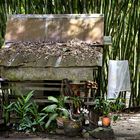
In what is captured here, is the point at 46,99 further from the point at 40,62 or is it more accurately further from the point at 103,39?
the point at 103,39

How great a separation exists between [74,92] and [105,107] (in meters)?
0.59

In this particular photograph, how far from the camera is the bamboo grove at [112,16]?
31.1 feet

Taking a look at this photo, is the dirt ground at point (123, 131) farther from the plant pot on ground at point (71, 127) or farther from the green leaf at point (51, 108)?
the green leaf at point (51, 108)

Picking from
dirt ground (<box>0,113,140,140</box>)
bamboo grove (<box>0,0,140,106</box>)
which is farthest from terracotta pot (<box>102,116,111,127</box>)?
bamboo grove (<box>0,0,140,106</box>)

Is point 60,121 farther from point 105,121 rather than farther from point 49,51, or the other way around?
point 49,51

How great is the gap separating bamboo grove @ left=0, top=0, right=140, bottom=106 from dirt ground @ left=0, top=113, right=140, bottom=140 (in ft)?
3.59

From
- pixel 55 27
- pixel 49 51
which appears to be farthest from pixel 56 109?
pixel 55 27

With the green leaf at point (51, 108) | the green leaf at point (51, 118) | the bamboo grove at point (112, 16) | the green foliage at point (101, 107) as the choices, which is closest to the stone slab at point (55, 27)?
Answer: the green foliage at point (101, 107)

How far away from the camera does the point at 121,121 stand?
8719 millimetres

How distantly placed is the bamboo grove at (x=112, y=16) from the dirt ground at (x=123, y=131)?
3.59ft

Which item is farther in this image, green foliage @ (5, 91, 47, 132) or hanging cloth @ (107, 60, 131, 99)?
hanging cloth @ (107, 60, 131, 99)

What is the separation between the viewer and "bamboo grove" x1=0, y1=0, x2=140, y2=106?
9477 millimetres

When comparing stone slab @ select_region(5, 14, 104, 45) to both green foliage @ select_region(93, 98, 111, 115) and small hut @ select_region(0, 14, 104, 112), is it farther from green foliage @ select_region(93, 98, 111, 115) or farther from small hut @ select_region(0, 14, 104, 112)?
green foliage @ select_region(93, 98, 111, 115)

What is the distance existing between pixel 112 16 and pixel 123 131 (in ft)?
10.4
